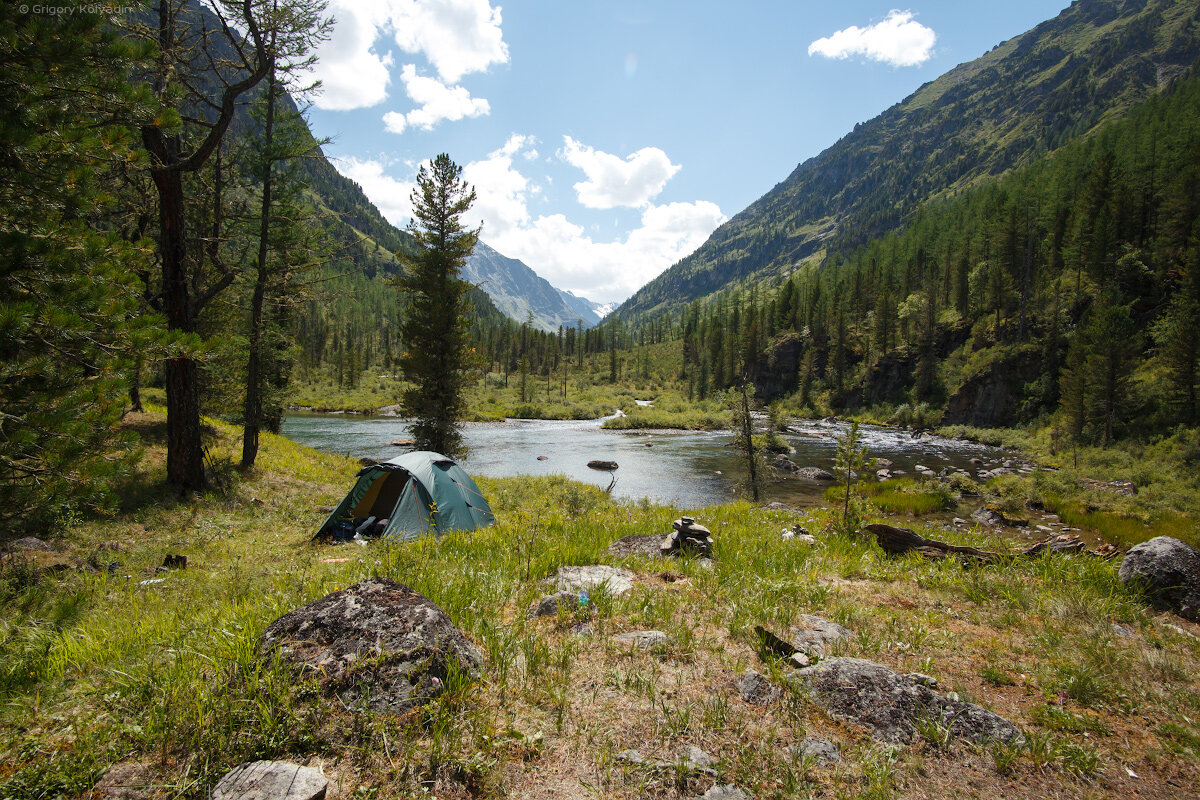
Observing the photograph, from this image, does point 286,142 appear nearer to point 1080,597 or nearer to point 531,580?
point 531,580

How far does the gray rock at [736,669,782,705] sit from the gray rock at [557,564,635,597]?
2.08m

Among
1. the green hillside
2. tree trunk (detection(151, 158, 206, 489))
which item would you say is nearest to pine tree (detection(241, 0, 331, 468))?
tree trunk (detection(151, 158, 206, 489))

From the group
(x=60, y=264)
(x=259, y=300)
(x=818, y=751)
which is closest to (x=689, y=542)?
(x=818, y=751)

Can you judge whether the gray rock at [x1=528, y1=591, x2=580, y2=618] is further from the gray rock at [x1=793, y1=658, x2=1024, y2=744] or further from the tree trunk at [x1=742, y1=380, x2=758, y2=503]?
the tree trunk at [x1=742, y1=380, x2=758, y2=503]

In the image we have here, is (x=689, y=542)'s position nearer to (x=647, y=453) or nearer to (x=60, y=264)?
(x=60, y=264)

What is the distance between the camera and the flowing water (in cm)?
2392

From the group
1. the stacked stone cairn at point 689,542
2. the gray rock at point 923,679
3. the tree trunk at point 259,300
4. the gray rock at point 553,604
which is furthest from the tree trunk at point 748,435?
the tree trunk at point 259,300

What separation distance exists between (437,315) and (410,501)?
35.5 ft

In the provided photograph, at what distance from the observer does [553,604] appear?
5438mm

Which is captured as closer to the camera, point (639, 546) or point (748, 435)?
point (639, 546)

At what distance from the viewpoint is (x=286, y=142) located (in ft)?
46.9

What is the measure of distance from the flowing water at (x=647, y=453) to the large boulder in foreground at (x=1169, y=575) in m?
12.5

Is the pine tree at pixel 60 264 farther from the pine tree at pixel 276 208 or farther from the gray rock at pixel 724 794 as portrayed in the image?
the pine tree at pixel 276 208

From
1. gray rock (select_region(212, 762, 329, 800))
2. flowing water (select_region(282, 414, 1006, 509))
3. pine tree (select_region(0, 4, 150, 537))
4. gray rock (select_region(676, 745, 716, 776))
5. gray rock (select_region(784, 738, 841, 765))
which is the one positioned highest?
pine tree (select_region(0, 4, 150, 537))
